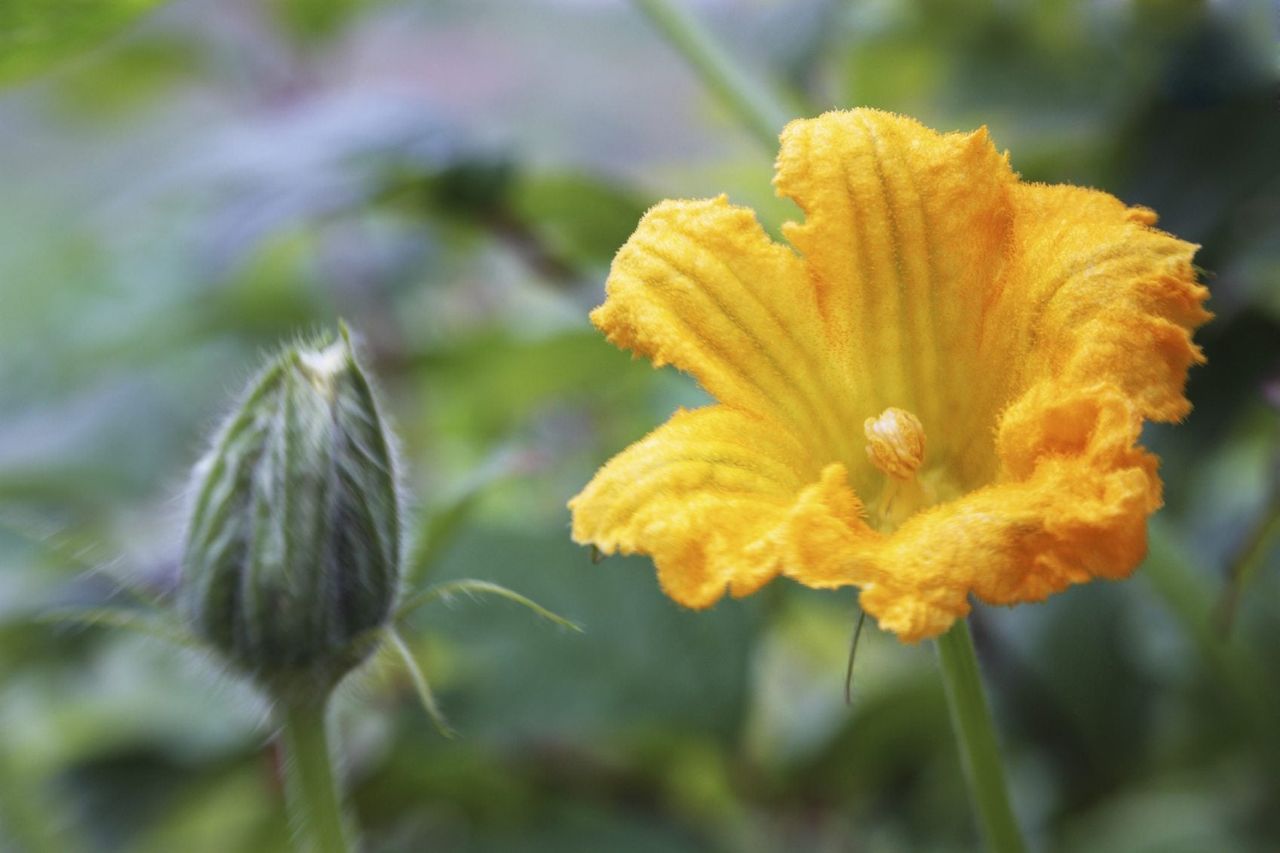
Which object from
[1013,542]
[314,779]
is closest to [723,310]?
[1013,542]

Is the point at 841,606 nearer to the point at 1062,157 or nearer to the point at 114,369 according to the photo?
the point at 1062,157

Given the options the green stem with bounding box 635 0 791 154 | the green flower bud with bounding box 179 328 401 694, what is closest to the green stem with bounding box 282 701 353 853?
the green flower bud with bounding box 179 328 401 694

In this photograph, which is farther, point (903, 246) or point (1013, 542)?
point (903, 246)

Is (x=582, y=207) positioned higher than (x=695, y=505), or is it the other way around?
(x=582, y=207)

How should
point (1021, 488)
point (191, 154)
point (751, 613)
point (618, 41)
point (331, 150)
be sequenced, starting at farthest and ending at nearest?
point (618, 41)
point (191, 154)
point (331, 150)
point (751, 613)
point (1021, 488)

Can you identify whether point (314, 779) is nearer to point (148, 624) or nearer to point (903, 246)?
point (148, 624)

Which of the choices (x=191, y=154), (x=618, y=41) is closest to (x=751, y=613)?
(x=191, y=154)

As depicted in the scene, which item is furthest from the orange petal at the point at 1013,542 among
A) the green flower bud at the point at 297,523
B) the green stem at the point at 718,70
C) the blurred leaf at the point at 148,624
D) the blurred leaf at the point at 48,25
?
the blurred leaf at the point at 48,25
